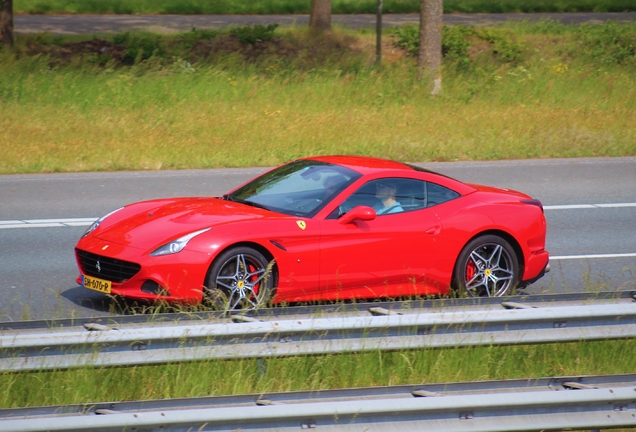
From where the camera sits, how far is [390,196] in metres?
8.03

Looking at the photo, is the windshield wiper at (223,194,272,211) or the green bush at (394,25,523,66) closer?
the windshield wiper at (223,194,272,211)

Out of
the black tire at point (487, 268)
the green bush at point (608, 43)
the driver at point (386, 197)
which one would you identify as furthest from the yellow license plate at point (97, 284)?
the green bush at point (608, 43)

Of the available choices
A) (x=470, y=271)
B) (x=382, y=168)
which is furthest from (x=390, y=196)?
(x=470, y=271)

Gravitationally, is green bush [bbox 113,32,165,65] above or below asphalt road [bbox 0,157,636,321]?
above

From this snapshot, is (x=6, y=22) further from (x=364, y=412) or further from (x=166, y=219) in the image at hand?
(x=364, y=412)

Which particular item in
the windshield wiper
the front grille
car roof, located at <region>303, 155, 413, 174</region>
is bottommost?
the front grille

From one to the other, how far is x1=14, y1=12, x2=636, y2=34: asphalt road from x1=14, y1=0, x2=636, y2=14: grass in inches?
43.6

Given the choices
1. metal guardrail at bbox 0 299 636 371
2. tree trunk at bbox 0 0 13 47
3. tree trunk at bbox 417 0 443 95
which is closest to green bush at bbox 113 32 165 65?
tree trunk at bbox 0 0 13 47

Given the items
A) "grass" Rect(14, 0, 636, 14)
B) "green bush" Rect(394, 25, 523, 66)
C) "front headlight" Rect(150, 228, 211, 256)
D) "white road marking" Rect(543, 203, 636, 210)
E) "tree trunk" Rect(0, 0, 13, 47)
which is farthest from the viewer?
"grass" Rect(14, 0, 636, 14)

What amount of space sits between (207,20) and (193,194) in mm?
18399

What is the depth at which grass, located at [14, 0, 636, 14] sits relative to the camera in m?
32.1

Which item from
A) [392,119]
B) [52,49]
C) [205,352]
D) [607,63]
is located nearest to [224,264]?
[205,352]

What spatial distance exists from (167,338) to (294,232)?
2.43 m

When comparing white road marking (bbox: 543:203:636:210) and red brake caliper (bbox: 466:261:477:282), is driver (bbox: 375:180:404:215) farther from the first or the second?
white road marking (bbox: 543:203:636:210)
